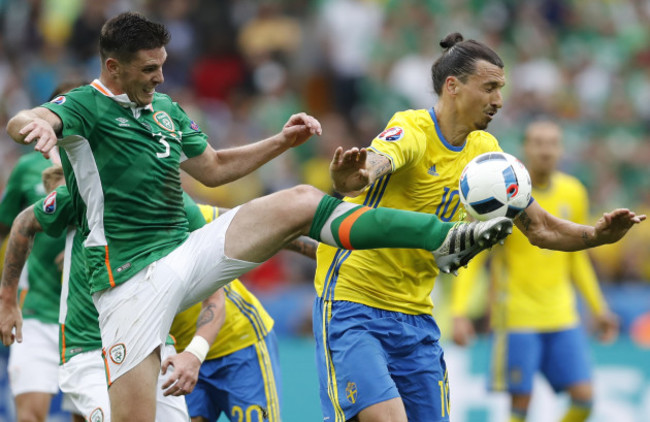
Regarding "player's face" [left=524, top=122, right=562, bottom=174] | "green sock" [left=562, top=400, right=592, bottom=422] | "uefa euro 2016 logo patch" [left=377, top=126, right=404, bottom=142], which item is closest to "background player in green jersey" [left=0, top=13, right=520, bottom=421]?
"uefa euro 2016 logo patch" [left=377, top=126, right=404, bottom=142]

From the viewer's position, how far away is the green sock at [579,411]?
27.9 feet

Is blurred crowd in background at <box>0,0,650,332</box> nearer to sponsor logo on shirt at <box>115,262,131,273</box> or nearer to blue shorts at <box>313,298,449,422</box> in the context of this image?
blue shorts at <box>313,298,449,422</box>

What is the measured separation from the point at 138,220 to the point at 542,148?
454 centimetres

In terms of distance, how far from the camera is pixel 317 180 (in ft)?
43.9

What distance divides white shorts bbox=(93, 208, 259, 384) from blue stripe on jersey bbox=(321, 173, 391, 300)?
0.82 meters

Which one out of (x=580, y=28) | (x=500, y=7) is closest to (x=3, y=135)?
(x=500, y=7)

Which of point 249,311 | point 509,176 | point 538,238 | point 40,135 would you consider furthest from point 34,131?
point 538,238

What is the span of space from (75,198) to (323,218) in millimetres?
1346

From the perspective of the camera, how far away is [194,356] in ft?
17.4

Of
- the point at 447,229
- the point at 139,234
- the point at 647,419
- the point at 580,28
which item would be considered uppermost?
the point at 580,28

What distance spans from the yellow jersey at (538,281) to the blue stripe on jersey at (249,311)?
252cm

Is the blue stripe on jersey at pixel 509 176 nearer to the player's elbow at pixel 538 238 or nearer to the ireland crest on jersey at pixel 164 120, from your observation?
the player's elbow at pixel 538 238

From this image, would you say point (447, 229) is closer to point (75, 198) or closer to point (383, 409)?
point (383, 409)

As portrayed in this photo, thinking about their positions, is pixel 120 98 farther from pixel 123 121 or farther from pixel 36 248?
pixel 36 248
